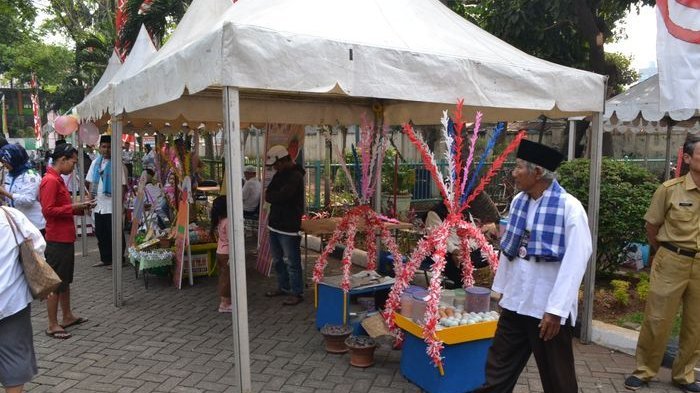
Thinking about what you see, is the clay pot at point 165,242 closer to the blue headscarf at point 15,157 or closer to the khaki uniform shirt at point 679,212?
the blue headscarf at point 15,157

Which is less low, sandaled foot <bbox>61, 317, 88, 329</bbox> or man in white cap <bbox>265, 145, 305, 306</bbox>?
man in white cap <bbox>265, 145, 305, 306</bbox>

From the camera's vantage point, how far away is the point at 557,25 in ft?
32.8

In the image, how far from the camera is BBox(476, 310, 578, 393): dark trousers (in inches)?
112

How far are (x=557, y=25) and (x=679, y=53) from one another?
6.34m

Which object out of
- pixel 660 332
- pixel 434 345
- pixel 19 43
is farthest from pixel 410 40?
pixel 19 43

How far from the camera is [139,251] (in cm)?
670

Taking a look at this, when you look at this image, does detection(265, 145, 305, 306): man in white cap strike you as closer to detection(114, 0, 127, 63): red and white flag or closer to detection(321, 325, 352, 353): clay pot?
detection(321, 325, 352, 353): clay pot

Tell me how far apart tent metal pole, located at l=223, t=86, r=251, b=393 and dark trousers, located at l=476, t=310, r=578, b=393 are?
1570 mm

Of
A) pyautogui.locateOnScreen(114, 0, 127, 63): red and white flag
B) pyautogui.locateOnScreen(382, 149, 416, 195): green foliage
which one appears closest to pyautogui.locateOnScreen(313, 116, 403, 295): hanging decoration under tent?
A: pyautogui.locateOnScreen(382, 149, 416, 195): green foliage

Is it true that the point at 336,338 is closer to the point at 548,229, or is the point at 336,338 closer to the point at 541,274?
the point at 541,274

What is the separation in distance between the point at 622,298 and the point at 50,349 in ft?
18.4

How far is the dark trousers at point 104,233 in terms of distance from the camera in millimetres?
7582

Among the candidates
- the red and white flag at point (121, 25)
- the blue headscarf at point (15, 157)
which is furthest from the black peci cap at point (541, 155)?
the red and white flag at point (121, 25)

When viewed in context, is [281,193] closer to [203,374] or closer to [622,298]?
[203,374]
